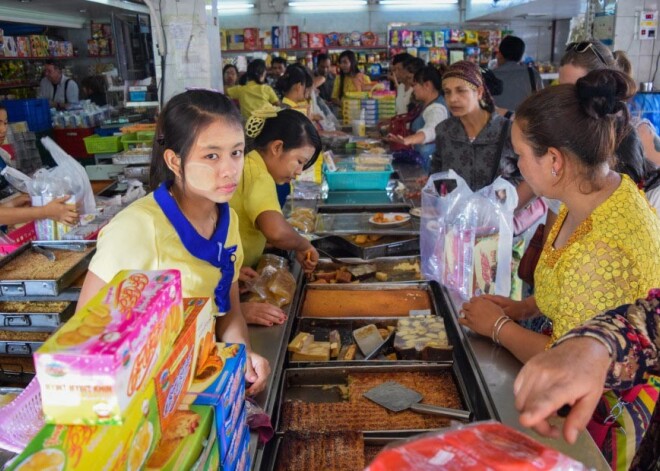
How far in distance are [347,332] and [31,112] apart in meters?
7.42

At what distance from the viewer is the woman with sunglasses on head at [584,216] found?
162 centimetres

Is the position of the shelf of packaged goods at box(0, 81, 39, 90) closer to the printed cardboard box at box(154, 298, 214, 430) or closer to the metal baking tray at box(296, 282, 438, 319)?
the metal baking tray at box(296, 282, 438, 319)

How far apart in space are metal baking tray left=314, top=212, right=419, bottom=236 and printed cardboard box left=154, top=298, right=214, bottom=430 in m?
2.35

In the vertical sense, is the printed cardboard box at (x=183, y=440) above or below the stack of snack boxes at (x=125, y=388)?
below

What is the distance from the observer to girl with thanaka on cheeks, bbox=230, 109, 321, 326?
2.60 metres

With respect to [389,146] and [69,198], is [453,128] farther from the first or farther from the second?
[389,146]

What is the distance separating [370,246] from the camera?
3301 mm

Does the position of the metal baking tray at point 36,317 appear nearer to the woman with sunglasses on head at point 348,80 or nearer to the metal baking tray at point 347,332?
the metal baking tray at point 347,332

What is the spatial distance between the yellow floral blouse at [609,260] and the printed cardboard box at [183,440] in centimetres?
107

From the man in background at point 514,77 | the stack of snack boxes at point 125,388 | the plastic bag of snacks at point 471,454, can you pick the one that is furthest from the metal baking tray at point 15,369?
the man in background at point 514,77

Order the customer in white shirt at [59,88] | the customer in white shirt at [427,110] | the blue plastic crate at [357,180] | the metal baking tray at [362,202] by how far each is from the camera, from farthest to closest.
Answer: the customer in white shirt at [59,88], the customer in white shirt at [427,110], the blue plastic crate at [357,180], the metal baking tray at [362,202]

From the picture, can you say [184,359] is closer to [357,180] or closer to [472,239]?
[472,239]

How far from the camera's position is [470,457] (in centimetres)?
74

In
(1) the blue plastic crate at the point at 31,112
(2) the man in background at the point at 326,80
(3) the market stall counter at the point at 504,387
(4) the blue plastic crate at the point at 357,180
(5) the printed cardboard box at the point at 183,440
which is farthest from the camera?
(2) the man in background at the point at 326,80
